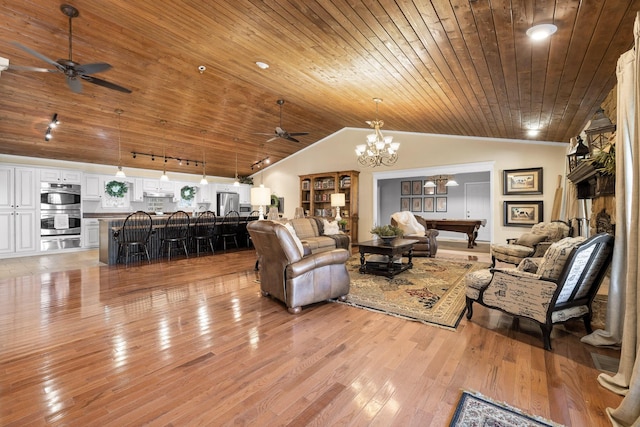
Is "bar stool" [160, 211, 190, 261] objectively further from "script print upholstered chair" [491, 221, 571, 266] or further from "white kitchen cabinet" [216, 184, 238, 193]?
"script print upholstered chair" [491, 221, 571, 266]

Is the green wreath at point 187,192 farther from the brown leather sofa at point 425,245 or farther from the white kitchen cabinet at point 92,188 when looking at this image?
the brown leather sofa at point 425,245

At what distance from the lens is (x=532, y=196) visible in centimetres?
622

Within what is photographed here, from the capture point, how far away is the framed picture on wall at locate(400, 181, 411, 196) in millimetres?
11098

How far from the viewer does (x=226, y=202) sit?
10.5 meters

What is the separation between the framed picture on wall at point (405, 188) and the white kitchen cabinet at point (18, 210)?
10.6m

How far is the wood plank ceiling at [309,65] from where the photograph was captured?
2.28 meters

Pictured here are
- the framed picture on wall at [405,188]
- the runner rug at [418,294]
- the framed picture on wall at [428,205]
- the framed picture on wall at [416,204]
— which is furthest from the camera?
the framed picture on wall at [405,188]

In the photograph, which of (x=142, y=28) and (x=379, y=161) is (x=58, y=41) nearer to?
(x=142, y=28)

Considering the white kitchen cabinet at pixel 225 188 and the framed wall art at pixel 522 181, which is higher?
the white kitchen cabinet at pixel 225 188

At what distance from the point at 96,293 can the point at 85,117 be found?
3610 mm

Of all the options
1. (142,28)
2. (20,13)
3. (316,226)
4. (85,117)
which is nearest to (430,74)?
(142,28)

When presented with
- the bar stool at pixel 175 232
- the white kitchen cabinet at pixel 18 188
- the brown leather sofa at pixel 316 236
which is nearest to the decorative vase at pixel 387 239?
the brown leather sofa at pixel 316 236

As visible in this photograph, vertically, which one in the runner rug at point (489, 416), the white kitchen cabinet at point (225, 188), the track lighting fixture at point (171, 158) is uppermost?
the track lighting fixture at point (171, 158)

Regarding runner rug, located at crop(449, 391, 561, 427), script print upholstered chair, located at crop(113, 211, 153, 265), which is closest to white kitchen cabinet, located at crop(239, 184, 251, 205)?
script print upholstered chair, located at crop(113, 211, 153, 265)
